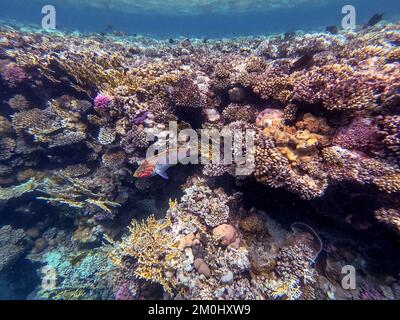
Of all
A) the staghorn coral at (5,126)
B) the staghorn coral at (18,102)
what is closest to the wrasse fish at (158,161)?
the staghorn coral at (18,102)

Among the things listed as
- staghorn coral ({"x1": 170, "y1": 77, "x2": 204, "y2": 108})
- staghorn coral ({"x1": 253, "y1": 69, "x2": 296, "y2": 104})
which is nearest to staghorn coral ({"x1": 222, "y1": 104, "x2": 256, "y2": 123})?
staghorn coral ({"x1": 253, "y1": 69, "x2": 296, "y2": 104})

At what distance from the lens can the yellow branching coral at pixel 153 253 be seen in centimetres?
403

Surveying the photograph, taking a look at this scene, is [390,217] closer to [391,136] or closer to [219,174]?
[391,136]

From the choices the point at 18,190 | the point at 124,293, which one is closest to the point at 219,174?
the point at 124,293

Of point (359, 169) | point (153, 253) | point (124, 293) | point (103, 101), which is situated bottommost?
point (124, 293)

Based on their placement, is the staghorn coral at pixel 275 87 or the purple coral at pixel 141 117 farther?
the purple coral at pixel 141 117

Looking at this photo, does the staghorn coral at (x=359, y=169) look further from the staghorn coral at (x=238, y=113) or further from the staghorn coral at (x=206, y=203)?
the staghorn coral at (x=206, y=203)

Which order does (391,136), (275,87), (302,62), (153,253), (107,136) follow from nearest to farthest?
(391,136) → (153,253) → (275,87) → (302,62) → (107,136)

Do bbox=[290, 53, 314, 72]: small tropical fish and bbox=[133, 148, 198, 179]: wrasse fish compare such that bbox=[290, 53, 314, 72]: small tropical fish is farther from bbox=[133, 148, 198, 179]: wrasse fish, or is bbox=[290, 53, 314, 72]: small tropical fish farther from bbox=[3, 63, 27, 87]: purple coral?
bbox=[3, 63, 27, 87]: purple coral

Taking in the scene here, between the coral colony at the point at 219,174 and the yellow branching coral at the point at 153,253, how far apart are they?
3cm

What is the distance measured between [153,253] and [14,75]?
24.7ft

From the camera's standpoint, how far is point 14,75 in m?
7.12

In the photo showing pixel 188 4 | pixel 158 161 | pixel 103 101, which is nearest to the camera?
pixel 158 161
